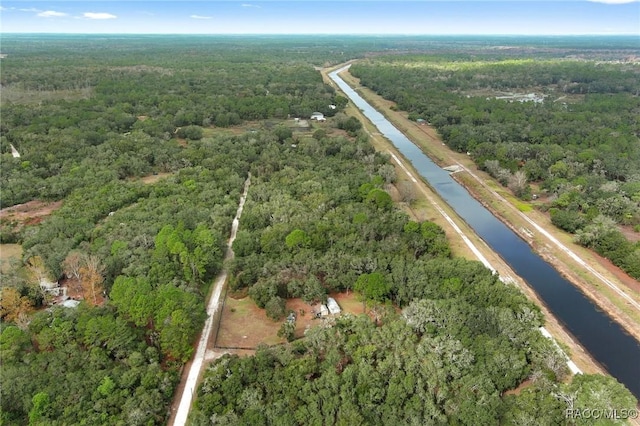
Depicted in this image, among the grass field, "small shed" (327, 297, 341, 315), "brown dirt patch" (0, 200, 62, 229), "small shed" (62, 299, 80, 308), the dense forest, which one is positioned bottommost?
the grass field

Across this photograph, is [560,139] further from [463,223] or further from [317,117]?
[317,117]

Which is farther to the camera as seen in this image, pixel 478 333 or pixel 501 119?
pixel 501 119

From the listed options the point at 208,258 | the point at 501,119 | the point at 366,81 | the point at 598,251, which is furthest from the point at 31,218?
the point at 366,81

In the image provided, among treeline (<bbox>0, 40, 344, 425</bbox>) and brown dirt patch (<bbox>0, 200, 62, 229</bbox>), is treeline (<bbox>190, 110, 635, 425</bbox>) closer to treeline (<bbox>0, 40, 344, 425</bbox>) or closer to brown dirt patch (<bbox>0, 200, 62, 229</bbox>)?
treeline (<bbox>0, 40, 344, 425</bbox>)

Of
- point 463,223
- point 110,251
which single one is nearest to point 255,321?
point 110,251

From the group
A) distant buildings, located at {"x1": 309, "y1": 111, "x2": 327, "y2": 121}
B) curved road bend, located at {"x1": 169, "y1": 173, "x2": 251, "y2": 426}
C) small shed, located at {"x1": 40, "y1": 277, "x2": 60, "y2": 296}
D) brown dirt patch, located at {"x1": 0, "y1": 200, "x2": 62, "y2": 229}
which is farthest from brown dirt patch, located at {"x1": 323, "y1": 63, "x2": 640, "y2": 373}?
brown dirt patch, located at {"x1": 0, "y1": 200, "x2": 62, "y2": 229}

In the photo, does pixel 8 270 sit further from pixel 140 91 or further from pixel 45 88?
pixel 45 88
